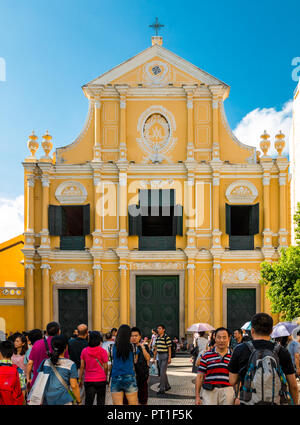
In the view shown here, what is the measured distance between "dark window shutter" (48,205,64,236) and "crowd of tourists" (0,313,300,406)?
1400cm

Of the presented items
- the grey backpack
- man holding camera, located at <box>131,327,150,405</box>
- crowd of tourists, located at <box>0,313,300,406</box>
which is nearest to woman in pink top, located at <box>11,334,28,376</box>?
crowd of tourists, located at <box>0,313,300,406</box>

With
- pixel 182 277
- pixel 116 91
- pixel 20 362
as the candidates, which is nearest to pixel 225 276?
pixel 182 277

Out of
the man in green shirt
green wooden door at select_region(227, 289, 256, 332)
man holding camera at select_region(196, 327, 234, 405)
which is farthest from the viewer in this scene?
green wooden door at select_region(227, 289, 256, 332)

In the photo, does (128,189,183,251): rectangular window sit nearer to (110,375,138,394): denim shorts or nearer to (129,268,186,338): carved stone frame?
(129,268,186,338): carved stone frame

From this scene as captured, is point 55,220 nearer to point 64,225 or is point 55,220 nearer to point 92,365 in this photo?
point 64,225

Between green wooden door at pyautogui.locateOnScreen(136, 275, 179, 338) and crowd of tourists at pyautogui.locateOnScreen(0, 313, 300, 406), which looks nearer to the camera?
crowd of tourists at pyautogui.locateOnScreen(0, 313, 300, 406)

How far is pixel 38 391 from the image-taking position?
19.9ft

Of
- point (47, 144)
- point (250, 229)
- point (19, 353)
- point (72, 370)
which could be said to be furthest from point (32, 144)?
point (72, 370)

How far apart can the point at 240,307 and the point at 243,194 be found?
183 inches

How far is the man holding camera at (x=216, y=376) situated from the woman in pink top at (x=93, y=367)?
2108mm

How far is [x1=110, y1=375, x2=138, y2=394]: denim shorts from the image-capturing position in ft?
24.8

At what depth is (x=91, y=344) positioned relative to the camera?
27.2 feet
